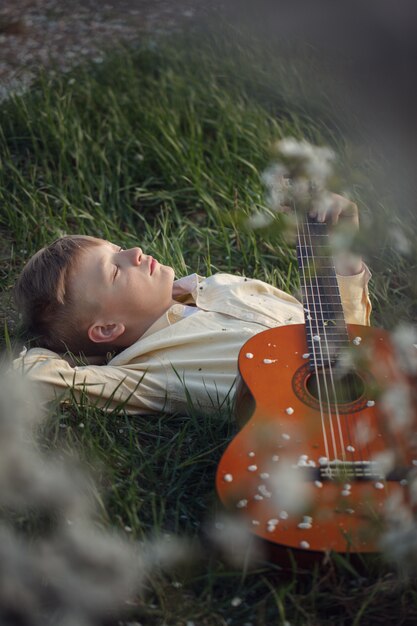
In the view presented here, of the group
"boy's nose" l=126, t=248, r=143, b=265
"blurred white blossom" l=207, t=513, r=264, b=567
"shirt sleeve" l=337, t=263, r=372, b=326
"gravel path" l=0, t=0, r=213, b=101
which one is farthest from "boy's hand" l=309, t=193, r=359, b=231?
"gravel path" l=0, t=0, r=213, b=101

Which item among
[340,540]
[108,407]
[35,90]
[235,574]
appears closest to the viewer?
[340,540]

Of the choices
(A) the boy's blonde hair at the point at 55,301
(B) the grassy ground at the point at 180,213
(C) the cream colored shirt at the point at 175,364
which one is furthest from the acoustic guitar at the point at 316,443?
(A) the boy's blonde hair at the point at 55,301

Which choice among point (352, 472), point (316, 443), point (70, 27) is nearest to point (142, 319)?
point (316, 443)

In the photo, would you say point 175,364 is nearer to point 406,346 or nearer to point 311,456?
point 311,456

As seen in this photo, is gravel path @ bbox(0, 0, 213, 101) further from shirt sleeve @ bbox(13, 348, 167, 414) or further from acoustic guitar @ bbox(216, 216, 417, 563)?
acoustic guitar @ bbox(216, 216, 417, 563)

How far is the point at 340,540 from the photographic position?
1711 millimetres

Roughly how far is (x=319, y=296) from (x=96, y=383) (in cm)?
68

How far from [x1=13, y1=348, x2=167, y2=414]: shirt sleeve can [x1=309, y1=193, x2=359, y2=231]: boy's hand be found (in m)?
0.72

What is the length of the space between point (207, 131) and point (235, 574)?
8.30ft

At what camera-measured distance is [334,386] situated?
6.73 ft

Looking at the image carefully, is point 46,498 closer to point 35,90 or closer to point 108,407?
point 108,407

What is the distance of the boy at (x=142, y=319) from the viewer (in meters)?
2.38

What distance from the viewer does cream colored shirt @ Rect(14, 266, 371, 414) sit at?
2.36m

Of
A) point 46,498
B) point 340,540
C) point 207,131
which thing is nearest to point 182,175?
point 207,131
